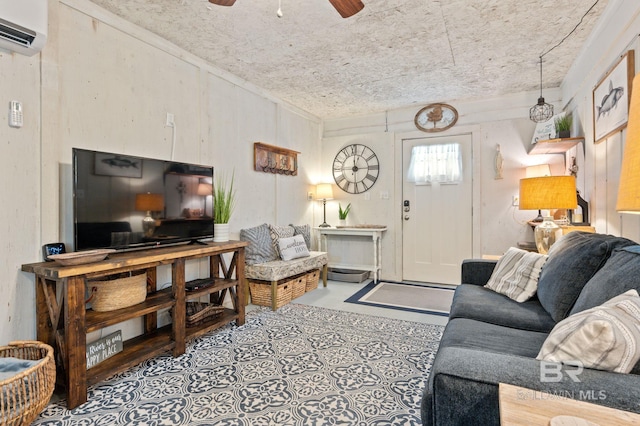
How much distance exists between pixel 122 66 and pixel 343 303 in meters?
2.99

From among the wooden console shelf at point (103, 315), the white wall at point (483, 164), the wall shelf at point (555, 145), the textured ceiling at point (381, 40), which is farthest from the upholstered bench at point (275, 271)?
the wall shelf at point (555, 145)

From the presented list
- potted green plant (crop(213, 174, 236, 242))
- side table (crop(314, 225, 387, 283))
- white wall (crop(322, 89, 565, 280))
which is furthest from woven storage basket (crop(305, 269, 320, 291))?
potted green plant (crop(213, 174, 236, 242))

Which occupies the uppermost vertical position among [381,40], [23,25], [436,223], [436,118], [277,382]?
[381,40]

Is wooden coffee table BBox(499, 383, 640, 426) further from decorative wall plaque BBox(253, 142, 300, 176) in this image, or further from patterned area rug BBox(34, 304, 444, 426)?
decorative wall plaque BBox(253, 142, 300, 176)

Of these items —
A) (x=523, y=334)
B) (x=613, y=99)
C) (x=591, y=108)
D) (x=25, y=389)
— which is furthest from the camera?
(x=591, y=108)

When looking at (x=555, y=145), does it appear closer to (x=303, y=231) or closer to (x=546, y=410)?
(x=303, y=231)

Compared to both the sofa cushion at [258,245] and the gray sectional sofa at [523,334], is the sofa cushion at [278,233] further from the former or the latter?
the gray sectional sofa at [523,334]

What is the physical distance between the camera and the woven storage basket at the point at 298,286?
366 cm

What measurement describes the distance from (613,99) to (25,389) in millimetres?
3743

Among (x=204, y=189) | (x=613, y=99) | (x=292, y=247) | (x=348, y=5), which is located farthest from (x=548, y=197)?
(x=204, y=189)

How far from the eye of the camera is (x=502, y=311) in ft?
5.86

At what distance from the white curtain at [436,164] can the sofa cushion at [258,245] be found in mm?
2287

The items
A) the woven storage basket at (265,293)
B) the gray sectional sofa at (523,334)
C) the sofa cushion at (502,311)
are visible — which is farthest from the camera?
the woven storage basket at (265,293)

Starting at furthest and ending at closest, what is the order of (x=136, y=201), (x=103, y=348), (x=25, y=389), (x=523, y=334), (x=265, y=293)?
(x=265, y=293) < (x=136, y=201) < (x=103, y=348) < (x=523, y=334) < (x=25, y=389)
